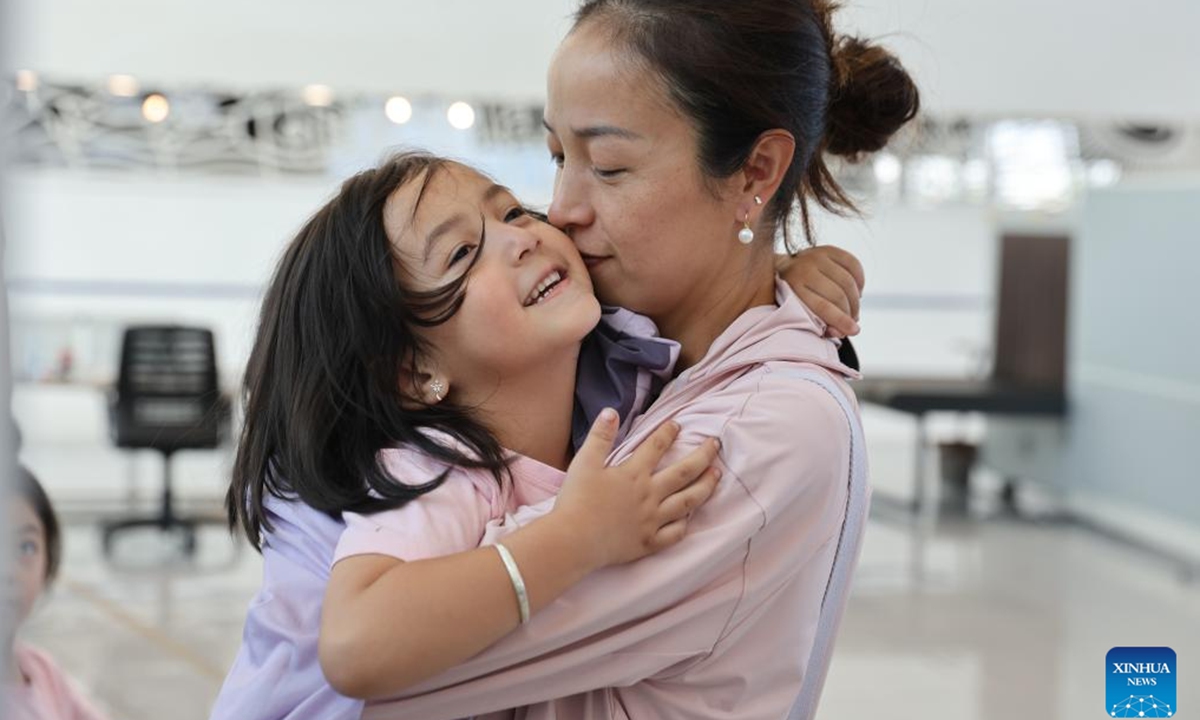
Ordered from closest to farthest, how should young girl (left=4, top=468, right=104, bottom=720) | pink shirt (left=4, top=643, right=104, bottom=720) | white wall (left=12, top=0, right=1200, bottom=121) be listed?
young girl (left=4, top=468, right=104, bottom=720) → pink shirt (left=4, top=643, right=104, bottom=720) → white wall (left=12, top=0, right=1200, bottom=121)

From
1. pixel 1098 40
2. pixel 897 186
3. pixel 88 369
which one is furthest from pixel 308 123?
pixel 1098 40

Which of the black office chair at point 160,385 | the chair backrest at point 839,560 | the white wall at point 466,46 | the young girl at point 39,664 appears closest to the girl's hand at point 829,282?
the chair backrest at point 839,560

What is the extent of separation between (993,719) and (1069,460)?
3.75 meters

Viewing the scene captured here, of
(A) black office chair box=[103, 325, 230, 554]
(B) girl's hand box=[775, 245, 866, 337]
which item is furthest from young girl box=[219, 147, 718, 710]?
(A) black office chair box=[103, 325, 230, 554]

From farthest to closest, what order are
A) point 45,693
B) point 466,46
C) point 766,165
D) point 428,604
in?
point 466,46 → point 45,693 → point 766,165 → point 428,604

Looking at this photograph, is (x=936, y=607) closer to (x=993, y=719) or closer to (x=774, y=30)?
(x=993, y=719)

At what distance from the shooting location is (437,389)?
1.49 metres

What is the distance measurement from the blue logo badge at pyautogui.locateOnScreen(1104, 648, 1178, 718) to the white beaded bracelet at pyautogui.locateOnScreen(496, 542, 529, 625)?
1795mm

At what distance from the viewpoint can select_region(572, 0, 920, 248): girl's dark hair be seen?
148 centimetres

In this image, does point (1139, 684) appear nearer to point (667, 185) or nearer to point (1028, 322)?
point (667, 185)

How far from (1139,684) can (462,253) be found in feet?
6.32

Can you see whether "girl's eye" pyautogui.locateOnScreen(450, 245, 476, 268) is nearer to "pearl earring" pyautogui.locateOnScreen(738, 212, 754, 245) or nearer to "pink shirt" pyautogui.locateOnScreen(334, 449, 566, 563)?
"pink shirt" pyautogui.locateOnScreen(334, 449, 566, 563)

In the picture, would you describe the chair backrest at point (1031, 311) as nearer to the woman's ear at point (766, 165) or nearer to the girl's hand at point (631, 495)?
the woman's ear at point (766, 165)

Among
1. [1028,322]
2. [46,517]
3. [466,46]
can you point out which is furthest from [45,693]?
[1028,322]
